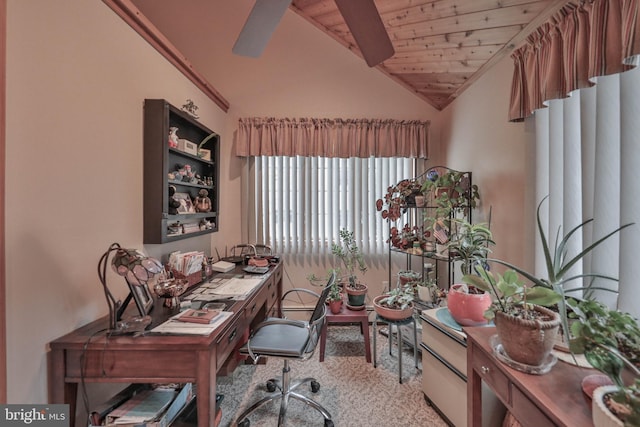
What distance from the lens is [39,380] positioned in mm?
998

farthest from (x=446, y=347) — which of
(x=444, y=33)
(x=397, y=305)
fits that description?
(x=444, y=33)

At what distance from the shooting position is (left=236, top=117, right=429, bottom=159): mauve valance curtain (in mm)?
2764

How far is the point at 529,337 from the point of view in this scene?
0.80 m

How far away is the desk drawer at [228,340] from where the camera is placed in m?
1.17

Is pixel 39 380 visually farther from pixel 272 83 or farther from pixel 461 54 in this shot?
pixel 461 54

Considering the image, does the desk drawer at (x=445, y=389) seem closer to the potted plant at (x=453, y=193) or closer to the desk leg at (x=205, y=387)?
the potted plant at (x=453, y=193)

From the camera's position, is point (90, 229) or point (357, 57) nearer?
point (90, 229)

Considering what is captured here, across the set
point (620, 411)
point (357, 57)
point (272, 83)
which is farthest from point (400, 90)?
point (620, 411)

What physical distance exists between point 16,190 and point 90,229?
328 mm

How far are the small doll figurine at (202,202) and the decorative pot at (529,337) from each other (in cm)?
217

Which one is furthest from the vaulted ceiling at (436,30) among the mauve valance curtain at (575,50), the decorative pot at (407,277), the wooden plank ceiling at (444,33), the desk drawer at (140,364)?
the decorative pot at (407,277)

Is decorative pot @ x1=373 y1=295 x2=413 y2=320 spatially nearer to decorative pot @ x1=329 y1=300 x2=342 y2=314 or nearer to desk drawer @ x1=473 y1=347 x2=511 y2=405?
decorative pot @ x1=329 y1=300 x2=342 y2=314

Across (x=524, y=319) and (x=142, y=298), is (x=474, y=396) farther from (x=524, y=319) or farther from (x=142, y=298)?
(x=142, y=298)

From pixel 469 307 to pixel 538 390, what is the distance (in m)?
0.66
